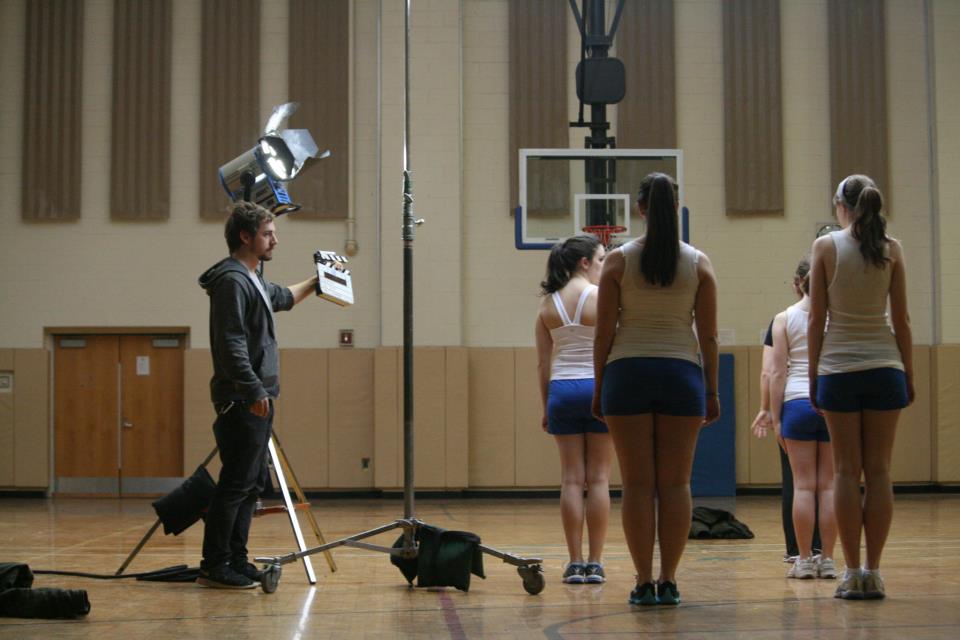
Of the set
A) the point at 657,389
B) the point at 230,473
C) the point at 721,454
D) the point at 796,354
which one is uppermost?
the point at 796,354

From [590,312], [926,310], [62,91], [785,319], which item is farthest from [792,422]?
[62,91]

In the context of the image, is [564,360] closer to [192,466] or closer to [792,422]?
[792,422]

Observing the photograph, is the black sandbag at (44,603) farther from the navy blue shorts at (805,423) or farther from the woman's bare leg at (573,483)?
the navy blue shorts at (805,423)

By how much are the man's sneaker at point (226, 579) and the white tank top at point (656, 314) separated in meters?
1.88

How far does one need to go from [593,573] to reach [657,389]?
128 cm

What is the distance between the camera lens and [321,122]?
11.7 metres

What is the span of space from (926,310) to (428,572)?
8.79 meters

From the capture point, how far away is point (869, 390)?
4004 mm

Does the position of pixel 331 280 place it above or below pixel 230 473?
above

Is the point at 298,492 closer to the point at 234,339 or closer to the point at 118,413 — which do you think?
the point at 234,339

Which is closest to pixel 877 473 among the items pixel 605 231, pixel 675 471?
pixel 675 471

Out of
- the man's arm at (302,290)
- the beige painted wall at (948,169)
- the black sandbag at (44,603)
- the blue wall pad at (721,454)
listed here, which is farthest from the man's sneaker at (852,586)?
the beige painted wall at (948,169)

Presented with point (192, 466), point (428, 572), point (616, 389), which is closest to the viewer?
point (616, 389)

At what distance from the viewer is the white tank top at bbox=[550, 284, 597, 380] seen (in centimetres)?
474
